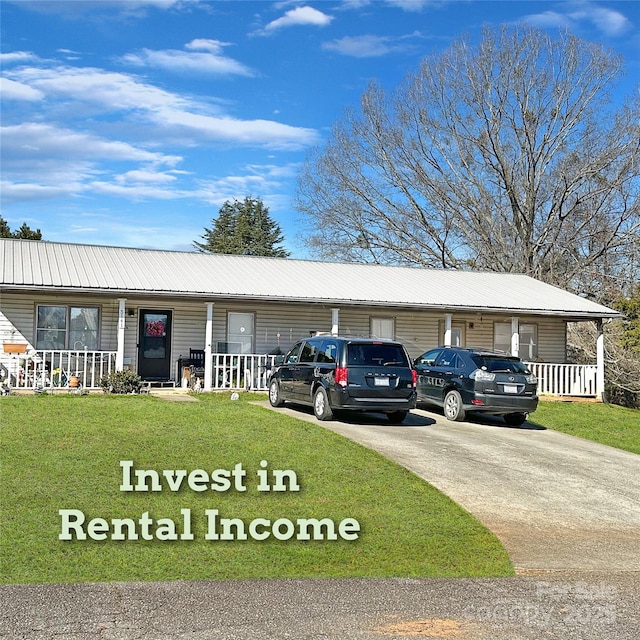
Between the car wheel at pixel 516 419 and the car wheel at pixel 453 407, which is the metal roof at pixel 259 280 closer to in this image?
the car wheel at pixel 453 407

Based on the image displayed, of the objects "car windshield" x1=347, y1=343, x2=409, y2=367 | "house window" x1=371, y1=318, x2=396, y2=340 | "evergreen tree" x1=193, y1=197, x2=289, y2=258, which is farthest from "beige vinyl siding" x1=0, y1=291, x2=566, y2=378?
"evergreen tree" x1=193, y1=197, x2=289, y2=258

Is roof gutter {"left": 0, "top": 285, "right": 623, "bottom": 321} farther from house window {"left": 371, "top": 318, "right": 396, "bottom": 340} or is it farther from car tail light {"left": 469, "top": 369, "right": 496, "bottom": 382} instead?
car tail light {"left": 469, "top": 369, "right": 496, "bottom": 382}

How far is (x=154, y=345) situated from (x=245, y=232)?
43907mm

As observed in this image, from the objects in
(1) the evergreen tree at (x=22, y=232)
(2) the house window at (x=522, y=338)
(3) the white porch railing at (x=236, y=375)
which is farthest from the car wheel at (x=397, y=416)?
(1) the evergreen tree at (x=22, y=232)

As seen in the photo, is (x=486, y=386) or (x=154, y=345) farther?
(x=154, y=345)

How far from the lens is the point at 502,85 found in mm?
39500

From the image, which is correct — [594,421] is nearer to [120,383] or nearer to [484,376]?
[484,376]

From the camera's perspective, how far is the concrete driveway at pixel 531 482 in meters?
8.81

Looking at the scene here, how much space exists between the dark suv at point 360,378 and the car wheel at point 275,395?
1.55m

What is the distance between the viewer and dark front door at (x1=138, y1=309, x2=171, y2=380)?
23.6 meters

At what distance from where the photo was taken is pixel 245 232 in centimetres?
6694

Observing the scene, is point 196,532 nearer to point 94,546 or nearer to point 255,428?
point 94,546

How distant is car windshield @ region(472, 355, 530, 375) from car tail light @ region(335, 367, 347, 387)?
3498mm

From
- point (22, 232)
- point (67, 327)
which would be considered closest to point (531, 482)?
point (67, 327)
